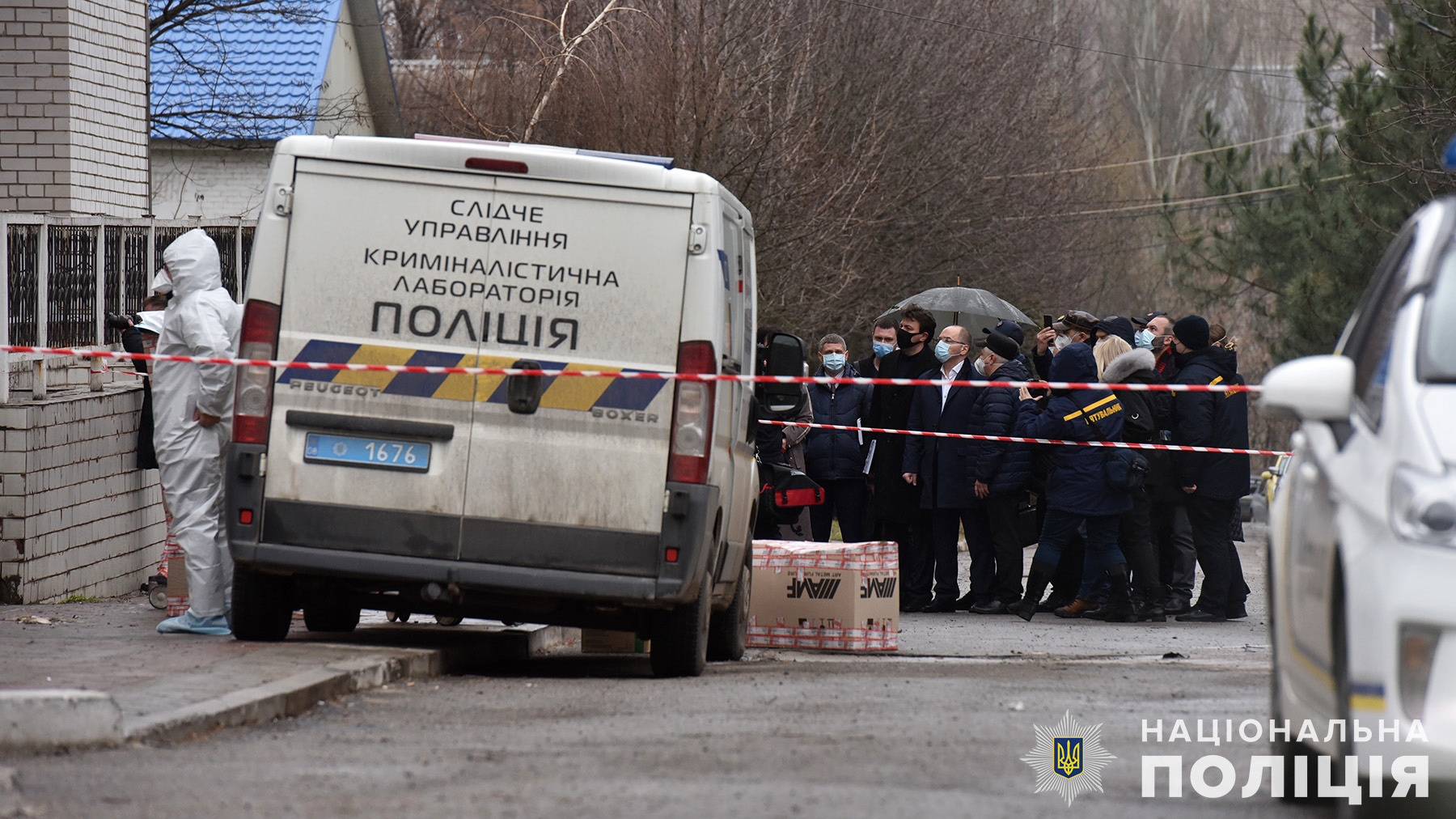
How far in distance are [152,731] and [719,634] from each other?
4.39m

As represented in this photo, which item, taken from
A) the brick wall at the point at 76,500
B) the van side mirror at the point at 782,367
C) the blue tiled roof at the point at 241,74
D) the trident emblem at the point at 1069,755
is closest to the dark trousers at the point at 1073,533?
the van side mirror at the point at 782,367

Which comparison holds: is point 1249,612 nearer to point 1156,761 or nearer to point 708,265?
point 708,265

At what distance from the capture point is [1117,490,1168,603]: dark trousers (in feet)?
43.7

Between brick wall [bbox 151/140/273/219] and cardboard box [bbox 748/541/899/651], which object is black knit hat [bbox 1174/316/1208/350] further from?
brick wall [bbox 151/140/273/219]

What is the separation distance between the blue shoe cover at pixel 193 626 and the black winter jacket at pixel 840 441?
5.73m

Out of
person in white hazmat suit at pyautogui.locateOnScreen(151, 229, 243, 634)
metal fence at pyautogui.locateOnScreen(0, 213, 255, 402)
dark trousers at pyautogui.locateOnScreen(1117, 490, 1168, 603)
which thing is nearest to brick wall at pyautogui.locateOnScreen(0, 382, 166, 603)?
metal fence at pyautogui.locateOnScreen(0, 213, 255, 402)

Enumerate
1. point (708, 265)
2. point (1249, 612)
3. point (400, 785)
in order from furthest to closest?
point (1249, 612) < point (708, 265) < point (400, 785)

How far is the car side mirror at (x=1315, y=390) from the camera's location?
15.0ft

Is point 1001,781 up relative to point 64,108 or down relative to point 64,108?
down

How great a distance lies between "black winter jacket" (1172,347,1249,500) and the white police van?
5.92 m

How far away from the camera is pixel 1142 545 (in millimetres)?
13383

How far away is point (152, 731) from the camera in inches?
245

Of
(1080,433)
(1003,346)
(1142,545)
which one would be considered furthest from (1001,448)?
(1142,545)

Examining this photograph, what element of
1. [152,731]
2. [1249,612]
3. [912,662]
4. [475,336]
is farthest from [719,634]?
[1249,612]
